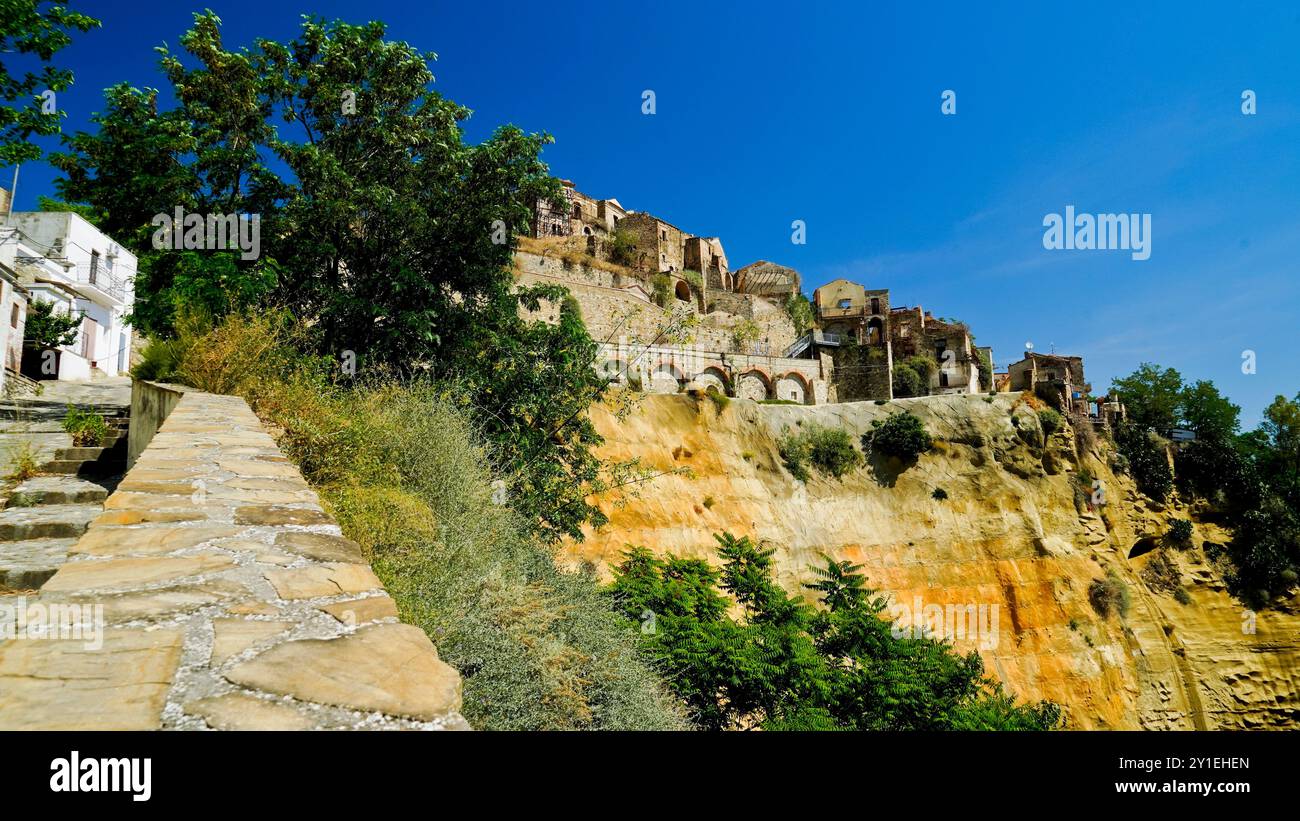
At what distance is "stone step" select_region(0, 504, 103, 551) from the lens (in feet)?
13.0

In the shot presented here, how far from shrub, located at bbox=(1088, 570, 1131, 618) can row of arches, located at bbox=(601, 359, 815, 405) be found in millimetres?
14504

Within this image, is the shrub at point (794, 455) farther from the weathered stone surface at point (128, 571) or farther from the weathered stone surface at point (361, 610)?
the weathered stone surface at point (128, 571)

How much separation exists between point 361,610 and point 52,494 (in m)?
4.68

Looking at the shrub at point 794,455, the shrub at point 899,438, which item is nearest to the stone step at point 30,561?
the shrub at point 794,455

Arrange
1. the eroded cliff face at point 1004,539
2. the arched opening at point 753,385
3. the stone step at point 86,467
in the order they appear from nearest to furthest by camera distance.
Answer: the stone step at point 86,467
the eroded cliff face at point 1004,539
the arched opening at point 753,385

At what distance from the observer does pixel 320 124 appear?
Result: 9609 mm

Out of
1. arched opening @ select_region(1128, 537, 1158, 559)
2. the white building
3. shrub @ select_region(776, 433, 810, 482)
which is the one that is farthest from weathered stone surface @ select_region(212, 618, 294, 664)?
arched opening @ select_region(1128, 537, 1158, 559)

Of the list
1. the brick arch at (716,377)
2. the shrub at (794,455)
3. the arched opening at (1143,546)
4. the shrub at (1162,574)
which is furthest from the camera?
the brick arch at (716,377)

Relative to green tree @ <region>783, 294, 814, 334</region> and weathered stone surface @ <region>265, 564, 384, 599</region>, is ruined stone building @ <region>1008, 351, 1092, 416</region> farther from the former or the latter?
weathered stone surface @ <region>265, 564, 384, 599</region>

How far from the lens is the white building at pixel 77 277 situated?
17.3 meters

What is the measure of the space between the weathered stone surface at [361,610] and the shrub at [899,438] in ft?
83.4
